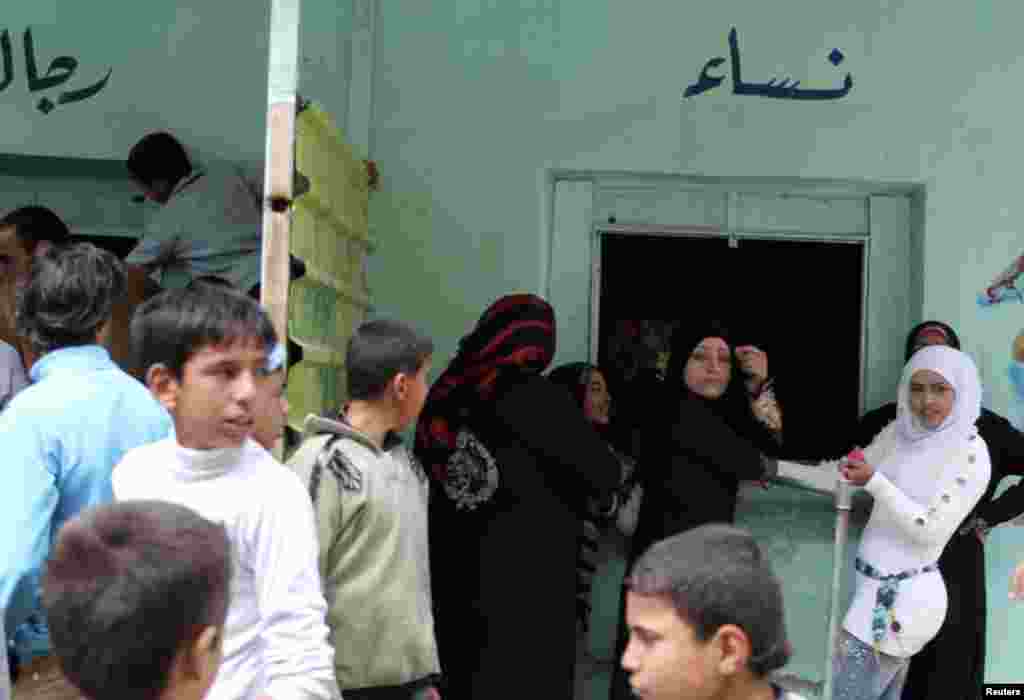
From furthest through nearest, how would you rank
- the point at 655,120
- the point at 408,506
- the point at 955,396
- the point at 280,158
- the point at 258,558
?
the point at 655,120
the point at 955,396
the point at 280,158
the point at 408,506
the point at 258,558

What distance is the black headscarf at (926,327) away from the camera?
16.7 feet

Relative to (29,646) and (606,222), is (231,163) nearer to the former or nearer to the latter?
(606,222)

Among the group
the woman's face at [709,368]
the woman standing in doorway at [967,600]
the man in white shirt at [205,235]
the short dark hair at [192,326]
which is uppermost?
the man in white shirt at [205,235]

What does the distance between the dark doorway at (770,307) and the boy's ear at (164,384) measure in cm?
311

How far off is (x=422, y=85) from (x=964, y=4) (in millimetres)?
2011

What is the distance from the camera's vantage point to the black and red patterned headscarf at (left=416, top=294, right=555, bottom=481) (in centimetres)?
424

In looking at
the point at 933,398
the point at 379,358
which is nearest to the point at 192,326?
the point at 379,358

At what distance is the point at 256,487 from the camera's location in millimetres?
2404

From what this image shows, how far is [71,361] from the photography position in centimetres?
261

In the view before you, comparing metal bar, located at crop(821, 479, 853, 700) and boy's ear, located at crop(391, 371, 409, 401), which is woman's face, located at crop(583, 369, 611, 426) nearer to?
metal bar, located at crop(821, 479, 853, 700)

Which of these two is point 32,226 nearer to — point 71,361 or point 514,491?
point 514,491

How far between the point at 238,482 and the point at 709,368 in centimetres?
254

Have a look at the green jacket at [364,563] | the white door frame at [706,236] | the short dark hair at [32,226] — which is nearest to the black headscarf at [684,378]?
the white door frame at [706,236]

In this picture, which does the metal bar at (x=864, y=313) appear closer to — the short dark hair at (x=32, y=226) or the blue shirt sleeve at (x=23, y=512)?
the short dark hair at (x=32, y=226)
